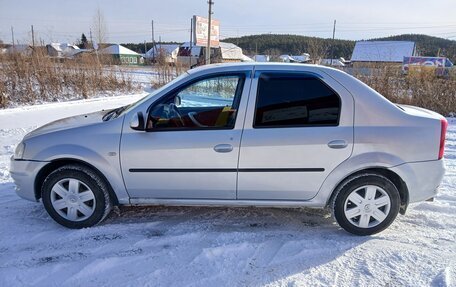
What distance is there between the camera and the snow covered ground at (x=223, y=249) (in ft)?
9.16

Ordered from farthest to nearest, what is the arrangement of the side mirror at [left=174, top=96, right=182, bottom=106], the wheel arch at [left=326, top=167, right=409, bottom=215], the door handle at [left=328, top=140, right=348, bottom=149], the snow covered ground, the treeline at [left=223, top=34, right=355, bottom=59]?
the treeline at [left=223, top=34, right=355, bottom=59] < the side mirror at [left=174, top=96, right=182, bottom=106] < the wheel arch at [left=326, top=167, right=409, bottom=215] < the door handle at [left=328, top=140, right=348, bottom=149] < the snow covered ground

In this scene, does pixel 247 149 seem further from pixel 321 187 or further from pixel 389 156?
pixel 389 156

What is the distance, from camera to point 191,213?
3.96 m

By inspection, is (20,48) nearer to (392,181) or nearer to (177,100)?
(177,100)

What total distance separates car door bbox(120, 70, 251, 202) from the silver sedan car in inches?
0.4

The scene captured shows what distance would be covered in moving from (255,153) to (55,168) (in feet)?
6.91

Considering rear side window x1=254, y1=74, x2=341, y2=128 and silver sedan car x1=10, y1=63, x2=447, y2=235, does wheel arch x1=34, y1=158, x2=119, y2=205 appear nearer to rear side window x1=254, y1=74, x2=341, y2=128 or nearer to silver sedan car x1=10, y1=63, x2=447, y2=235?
silver sedan car x1=10, y1=63, x2=447, y2=235

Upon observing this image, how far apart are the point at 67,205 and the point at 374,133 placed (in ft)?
10.4

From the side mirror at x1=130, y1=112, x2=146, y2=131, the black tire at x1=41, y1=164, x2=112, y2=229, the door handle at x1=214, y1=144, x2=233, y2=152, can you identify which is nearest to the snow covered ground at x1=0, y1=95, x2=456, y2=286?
the black tire at x1=41, y1=164, x2=112, y2=229

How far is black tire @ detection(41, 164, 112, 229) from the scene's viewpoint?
346 cm

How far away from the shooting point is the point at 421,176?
3.33m

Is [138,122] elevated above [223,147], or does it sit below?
above

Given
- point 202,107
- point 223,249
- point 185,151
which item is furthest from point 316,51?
point 223,249

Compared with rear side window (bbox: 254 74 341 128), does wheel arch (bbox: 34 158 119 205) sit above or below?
below
